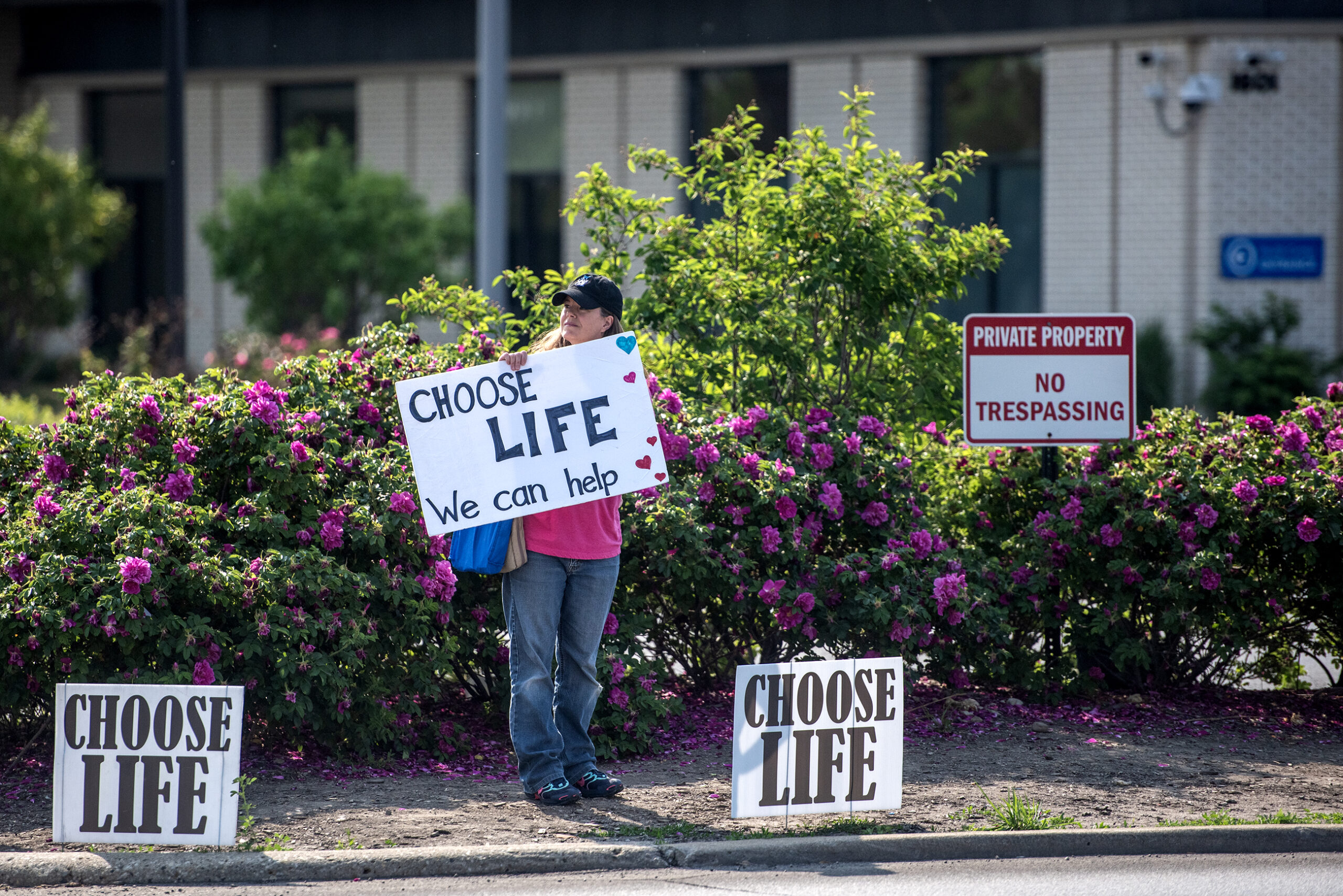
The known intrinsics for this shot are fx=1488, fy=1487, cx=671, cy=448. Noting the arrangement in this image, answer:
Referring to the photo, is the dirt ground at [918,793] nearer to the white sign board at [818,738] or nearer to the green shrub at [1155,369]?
the white sign board at [818,738]

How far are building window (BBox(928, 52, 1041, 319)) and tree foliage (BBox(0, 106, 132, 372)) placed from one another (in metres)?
11.3

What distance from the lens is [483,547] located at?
17.9ft

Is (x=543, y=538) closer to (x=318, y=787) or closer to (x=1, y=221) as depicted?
(x=318, y=787)

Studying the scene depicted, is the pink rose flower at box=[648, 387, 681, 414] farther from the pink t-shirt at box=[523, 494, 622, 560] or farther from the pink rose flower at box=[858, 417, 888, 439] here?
the pink t-shirt at box=[523, 494, 622, 560]

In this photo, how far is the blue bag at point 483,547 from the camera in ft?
17.8

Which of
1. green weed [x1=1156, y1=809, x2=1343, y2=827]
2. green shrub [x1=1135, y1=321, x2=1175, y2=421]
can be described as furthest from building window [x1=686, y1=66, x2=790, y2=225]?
green weed [x1=1156, y1=809, x2=1343, y2=827]

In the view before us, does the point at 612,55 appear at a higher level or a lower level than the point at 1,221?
higher

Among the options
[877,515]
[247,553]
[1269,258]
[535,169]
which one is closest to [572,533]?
[247,553]

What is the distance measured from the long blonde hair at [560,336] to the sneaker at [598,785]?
1600 millimetres

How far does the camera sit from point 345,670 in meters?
5.80

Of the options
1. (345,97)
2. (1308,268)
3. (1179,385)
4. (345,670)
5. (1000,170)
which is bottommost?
(345,670)

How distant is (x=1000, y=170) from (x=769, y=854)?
15.4 m

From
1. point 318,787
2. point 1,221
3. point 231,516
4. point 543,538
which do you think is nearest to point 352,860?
point 318,787

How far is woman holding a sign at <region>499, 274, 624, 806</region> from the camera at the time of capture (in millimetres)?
5445
